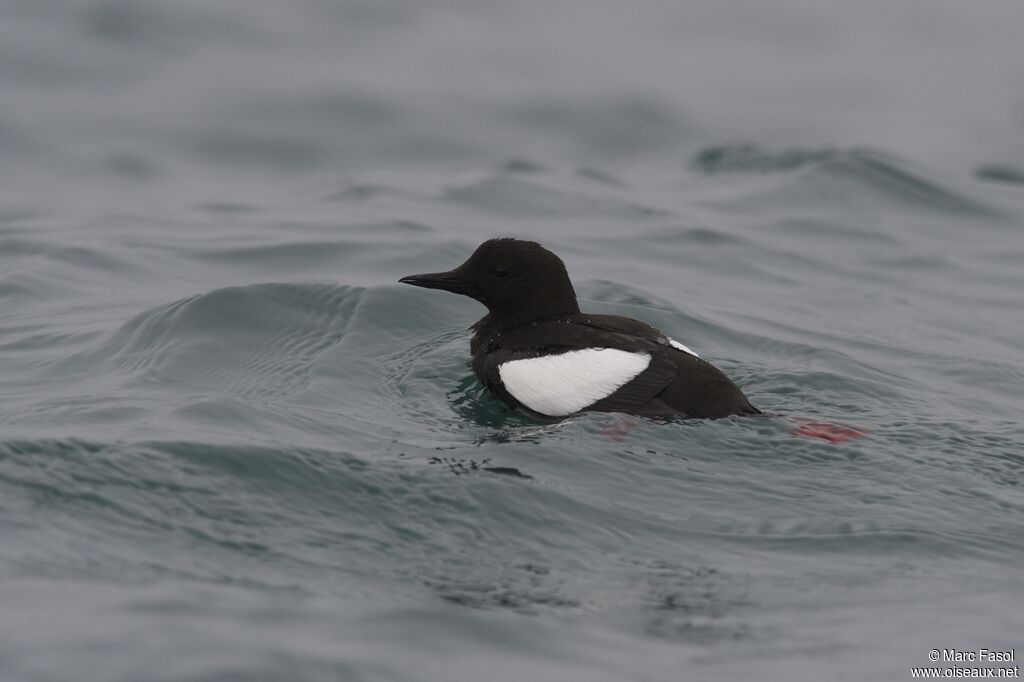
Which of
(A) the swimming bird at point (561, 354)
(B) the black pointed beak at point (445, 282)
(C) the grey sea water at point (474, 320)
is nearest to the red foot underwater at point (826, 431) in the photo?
(C) the grey sea water at point (474, 320)

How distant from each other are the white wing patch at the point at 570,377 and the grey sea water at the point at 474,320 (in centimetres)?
17

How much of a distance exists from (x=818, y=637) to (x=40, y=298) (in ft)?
22.8

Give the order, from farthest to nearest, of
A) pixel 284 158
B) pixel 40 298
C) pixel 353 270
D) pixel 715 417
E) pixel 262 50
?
1. pixel 262 50
2. pixel 284 158
3. pixel 353 270
4. pixel 40 298
5. pixel 715 417

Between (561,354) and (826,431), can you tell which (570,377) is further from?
(826,431)

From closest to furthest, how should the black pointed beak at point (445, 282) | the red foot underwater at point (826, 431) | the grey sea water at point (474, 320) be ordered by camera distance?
the grey sea water at point (474, 320) → the red foot underwater at point (826, 431) → the black pointed beak at point (445, 282)

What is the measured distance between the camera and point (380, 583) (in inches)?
200

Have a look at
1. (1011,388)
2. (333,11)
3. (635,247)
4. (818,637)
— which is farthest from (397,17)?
(818,637)

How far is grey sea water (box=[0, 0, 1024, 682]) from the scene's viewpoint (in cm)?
489

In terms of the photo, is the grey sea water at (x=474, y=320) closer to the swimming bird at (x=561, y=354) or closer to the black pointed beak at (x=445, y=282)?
the swimming bird at (x=561, y=354)

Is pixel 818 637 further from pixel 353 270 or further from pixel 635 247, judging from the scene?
pixel 635 247

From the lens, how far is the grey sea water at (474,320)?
4.89 meters

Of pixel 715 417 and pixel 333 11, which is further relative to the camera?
pixel 333 11

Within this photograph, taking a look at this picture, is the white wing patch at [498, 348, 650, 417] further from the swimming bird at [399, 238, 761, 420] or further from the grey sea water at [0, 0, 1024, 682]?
the grey sea water at [0, 0, 1024, 682]

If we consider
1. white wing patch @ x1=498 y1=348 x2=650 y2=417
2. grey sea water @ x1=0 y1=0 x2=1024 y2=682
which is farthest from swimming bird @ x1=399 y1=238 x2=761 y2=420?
grey sea water @ x1=0 y1=0 x2=1024 y2=682
